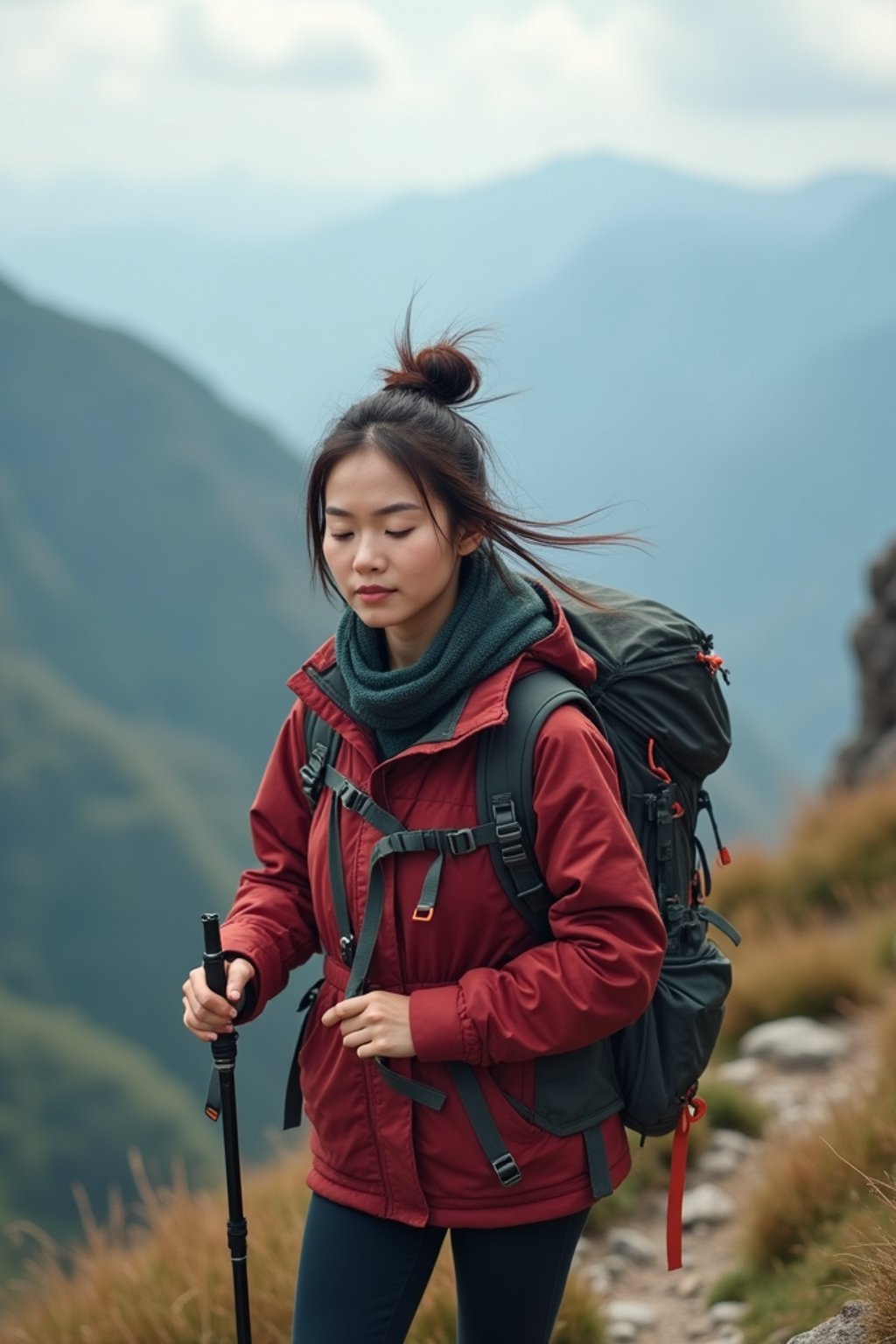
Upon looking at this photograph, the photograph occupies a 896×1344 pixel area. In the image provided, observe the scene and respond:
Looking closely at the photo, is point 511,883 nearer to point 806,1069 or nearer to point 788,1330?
point 788,1330

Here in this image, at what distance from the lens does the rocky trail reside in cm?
397

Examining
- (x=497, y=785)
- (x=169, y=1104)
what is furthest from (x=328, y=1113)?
(x=169, y=1104)

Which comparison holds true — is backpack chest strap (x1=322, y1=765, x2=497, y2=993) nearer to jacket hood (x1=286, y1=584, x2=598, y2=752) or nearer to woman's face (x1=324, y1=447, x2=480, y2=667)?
jacket hood (x1=286, y1=584, x2=598, y2=752)

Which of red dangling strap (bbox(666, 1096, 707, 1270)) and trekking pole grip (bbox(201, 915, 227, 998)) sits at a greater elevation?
trekking pole grip (bbox(201, 915, 227, 998))

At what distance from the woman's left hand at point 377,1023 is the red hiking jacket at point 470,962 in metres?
0.02

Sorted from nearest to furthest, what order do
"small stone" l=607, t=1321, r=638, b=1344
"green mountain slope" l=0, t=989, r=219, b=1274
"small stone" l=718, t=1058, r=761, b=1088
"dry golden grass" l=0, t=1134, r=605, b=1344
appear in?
1. "dry golden grass" l=0, t=1134, r=605, b=1344
2. "small stone" l=607, t=1321, r=638, b=1344
3. "small stone" l=718, t=1058, r=761, b=1088
4. "green mountain slope" l=0, t=989, r=219, b=1274

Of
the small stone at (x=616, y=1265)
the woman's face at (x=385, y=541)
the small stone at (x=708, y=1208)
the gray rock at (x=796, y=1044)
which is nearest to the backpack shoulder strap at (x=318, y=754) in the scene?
the woman's face at (x=385, y=541)

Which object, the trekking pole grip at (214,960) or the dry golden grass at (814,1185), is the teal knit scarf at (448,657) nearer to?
the trekking pole grip at (214,960)

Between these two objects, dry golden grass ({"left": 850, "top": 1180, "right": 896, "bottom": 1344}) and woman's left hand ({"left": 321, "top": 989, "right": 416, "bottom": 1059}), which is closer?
woman's left hand ({"left": 321, "top": 989, "right": 416, "bottom": 1059})

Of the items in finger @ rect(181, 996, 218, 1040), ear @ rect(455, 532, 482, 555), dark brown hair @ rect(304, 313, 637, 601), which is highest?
dark brown hair @ rect(304, 313, 637, 601)

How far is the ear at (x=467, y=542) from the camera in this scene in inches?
95.0

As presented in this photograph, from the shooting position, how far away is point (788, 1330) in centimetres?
333

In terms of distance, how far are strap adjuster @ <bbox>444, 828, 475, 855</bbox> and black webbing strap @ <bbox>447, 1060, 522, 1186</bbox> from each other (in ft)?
1.13

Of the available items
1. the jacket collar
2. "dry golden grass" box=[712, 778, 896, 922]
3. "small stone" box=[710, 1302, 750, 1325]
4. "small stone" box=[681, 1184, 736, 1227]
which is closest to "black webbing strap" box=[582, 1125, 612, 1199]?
the jacket collar
